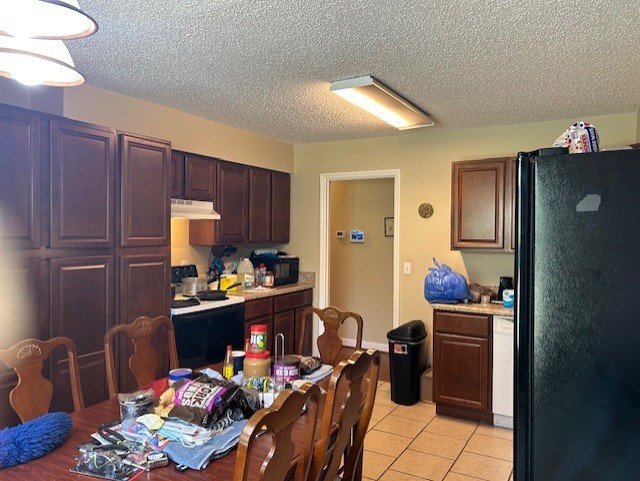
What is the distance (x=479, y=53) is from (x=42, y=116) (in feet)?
7.75

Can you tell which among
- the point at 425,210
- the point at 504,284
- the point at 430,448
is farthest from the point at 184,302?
the point at 504,284

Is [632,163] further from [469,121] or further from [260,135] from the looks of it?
[260,135]

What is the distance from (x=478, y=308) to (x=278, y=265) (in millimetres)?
2077

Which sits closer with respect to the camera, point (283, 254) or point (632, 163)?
point (632, 163)

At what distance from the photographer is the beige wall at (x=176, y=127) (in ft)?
10.2

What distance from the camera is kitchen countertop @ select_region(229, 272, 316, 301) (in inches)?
165

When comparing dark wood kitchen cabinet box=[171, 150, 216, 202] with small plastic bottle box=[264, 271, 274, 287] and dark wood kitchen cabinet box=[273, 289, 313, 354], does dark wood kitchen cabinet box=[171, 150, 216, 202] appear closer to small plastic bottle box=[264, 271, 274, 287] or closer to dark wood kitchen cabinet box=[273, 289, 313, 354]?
small plastic bottle box=[264, 271, 274, 287]

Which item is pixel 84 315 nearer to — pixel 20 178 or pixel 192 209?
pixel 20 178

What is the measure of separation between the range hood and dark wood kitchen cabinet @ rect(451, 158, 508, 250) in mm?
2022

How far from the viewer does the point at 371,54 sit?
2.51 meters

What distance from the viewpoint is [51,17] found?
4.25 ft

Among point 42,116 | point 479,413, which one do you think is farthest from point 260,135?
point 479,413

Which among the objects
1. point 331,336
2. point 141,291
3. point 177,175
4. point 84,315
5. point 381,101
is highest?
point 381,101

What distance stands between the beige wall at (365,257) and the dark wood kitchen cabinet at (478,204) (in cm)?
182
